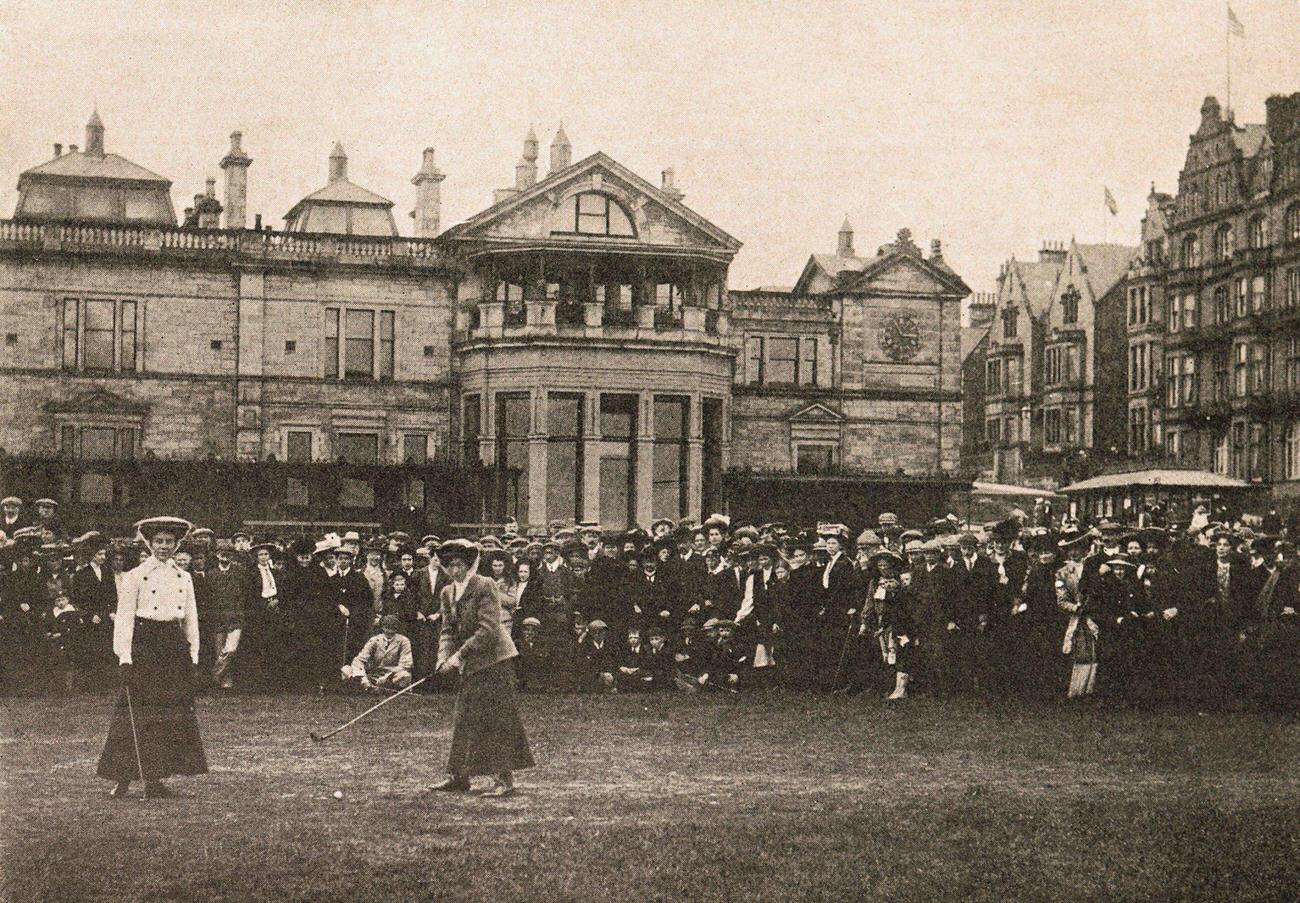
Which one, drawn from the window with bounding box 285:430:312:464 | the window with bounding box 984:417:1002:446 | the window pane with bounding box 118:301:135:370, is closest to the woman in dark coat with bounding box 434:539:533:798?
the window with bounding box 285:430:312:464

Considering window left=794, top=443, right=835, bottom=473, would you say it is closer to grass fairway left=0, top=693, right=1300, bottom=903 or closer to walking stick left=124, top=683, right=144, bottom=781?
grass fairway left=0, top=693, right=1300, bottom=903

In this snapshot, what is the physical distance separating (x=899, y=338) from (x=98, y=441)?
935 inches

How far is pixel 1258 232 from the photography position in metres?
52.3

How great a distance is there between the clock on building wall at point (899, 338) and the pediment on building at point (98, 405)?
22032mm

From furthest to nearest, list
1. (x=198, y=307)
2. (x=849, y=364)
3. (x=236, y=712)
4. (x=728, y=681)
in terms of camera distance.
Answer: (x=849, y=364)
(x=198, y=307)
(x=728, y=681)
(x=236, y=712)

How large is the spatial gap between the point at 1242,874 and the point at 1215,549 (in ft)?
32.3

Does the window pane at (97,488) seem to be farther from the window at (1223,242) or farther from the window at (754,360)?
the window at (1223,242)

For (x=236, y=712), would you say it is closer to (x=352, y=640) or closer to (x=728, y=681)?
(x=352, y=640)

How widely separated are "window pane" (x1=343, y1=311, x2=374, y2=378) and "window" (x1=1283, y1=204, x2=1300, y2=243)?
2827 centimetres

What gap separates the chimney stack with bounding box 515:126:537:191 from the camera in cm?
5975

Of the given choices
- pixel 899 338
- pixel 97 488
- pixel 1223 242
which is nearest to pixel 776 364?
pixel 899 338

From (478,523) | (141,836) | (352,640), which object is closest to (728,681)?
(352,640)

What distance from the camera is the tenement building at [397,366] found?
40.9 metres

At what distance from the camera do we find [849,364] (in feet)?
162
